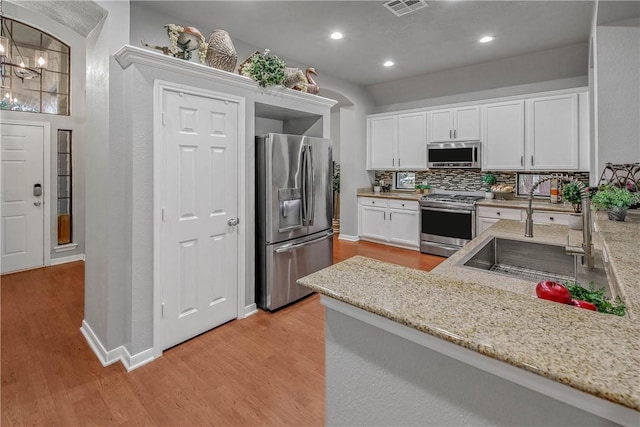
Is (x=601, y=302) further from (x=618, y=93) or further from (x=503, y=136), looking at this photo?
(x=503, y=136)

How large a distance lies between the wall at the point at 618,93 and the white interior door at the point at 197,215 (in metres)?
3.09

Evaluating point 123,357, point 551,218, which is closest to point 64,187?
point 123,357

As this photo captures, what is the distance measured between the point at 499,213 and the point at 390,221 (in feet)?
5.69

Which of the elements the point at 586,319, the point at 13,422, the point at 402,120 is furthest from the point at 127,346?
the point at 402,120

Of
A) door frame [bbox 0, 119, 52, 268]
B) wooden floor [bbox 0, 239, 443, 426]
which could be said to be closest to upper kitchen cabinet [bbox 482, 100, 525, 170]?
wooden floor [bbox 0, 239, 443, 426]

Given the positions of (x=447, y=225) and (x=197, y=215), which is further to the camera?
(x=447, y=225)

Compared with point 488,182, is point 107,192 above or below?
below

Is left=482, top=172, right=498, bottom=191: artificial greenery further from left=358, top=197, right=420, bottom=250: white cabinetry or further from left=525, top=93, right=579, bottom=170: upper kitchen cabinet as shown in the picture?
left=358, top=197, right=420, bottom=250: white cabinetry

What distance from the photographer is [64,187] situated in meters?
4.95

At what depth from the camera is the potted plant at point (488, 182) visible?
5156 millimetres

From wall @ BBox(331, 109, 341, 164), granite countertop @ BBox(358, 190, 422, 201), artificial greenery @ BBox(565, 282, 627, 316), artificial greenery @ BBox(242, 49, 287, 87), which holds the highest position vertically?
wall @ BBox(331, 109, 341, 164)

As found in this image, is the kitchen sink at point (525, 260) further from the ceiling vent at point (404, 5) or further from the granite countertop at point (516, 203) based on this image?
the granite countertop at point (516, 203)

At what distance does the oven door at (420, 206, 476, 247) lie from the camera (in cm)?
489

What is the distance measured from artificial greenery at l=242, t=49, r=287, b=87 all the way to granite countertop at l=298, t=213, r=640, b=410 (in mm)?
2393
